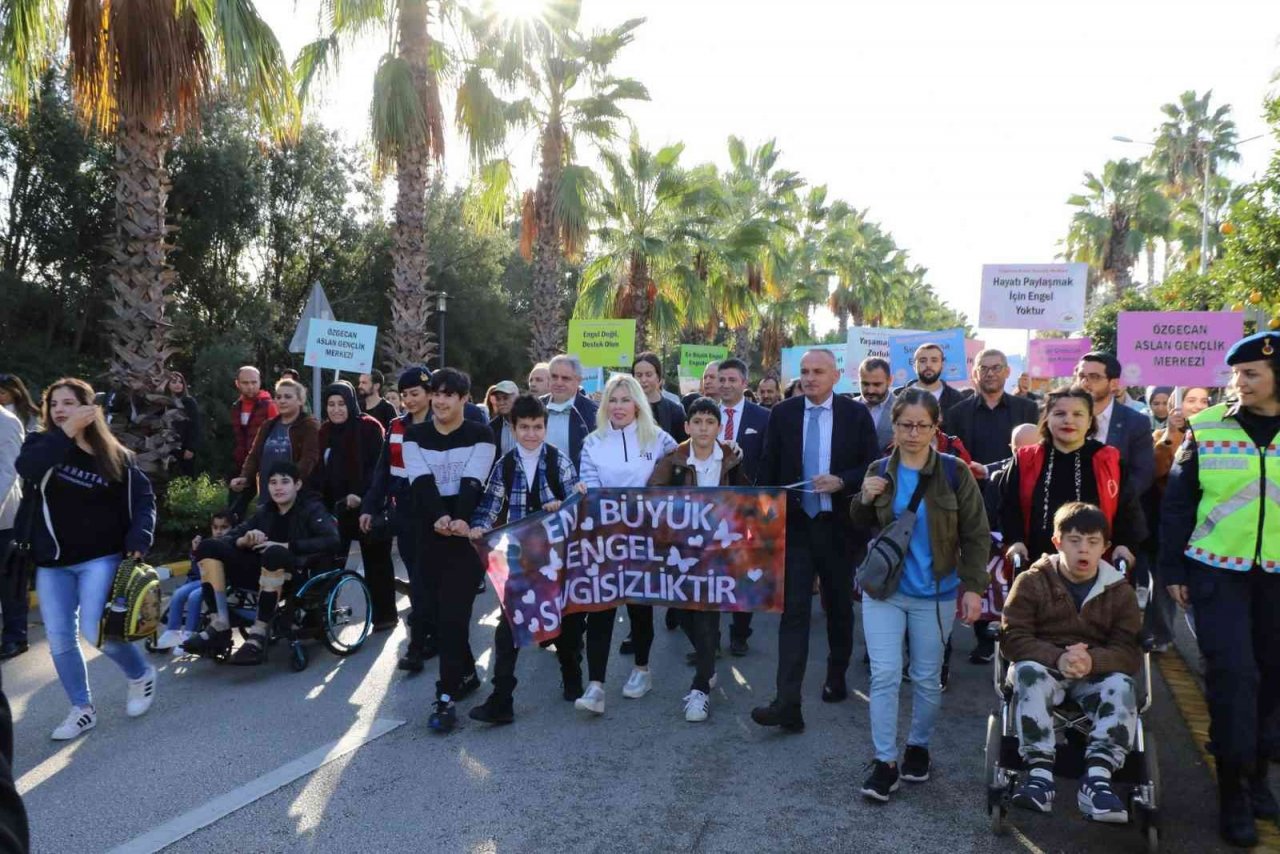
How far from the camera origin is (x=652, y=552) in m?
5.65

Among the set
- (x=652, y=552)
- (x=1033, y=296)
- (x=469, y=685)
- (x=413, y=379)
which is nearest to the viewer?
(x=652, y=552)

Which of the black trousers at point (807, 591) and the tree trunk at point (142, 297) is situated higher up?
the tree trunk at point (142, 297)

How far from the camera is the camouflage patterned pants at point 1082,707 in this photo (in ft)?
12.4

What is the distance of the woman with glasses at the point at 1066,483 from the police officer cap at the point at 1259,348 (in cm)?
72

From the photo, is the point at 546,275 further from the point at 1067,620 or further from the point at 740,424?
the point at 1067,620

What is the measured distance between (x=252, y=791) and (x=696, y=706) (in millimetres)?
2400

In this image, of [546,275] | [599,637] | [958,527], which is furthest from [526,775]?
[546,275]

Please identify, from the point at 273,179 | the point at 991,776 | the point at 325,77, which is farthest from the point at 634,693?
the point at 273,179

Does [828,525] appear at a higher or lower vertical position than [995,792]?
higher

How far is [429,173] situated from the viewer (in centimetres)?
1436

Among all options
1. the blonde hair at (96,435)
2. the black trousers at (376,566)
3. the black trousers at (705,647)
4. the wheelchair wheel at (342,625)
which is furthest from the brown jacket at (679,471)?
the blonde hair at (96,435)

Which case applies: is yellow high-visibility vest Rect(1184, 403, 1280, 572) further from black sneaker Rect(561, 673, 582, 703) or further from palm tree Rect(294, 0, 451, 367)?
palm tree Rect(294, 0, 451, 367)

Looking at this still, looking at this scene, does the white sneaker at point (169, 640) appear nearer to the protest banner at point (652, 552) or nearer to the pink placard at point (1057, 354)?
the protest banner at point (652, 552)

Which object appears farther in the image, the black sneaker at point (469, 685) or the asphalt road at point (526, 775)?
the black sneaker at point (469, 685)
